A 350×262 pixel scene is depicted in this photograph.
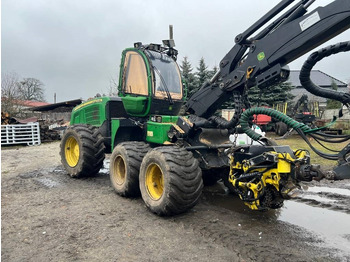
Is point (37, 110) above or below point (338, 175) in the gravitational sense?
above

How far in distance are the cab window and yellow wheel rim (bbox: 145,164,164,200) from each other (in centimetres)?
175

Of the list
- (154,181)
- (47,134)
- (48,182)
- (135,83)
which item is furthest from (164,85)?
(47,134)

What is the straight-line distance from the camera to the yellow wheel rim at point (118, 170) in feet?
19.7

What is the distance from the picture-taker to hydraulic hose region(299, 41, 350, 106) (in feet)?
12.2

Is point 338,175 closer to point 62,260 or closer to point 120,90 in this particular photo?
point 62,260

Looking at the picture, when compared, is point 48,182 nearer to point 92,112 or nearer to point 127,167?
point 92,112

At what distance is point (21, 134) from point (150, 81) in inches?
539

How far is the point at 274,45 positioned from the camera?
14.3ft

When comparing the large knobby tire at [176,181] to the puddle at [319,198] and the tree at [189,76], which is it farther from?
the tree at [189,76]

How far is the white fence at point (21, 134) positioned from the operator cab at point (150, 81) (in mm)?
12321

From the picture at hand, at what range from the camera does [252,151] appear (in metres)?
4.36

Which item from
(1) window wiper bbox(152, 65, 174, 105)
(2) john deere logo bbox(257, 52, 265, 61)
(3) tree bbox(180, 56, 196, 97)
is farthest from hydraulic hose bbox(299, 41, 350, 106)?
(3) tree bbox(180, 56, 196, 97)

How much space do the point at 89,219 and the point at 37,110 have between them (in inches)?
1087

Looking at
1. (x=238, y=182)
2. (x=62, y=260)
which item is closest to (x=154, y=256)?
(x=62, y=260)
